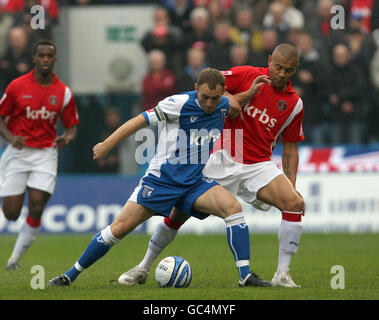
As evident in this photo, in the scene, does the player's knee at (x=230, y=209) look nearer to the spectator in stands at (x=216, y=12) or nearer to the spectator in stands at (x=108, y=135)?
the spectator in stands at (x=108, y=135)

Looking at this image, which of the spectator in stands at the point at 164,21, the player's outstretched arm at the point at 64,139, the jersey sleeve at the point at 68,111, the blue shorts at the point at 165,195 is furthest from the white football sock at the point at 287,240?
the spectator in stands at the point at 164,21

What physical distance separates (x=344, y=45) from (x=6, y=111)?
8068 mm

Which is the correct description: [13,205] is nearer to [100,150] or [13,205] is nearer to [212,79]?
[100,150]

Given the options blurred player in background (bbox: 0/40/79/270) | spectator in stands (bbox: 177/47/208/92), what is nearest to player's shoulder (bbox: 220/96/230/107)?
blurred player in background (bbox: 0/40/79/270)

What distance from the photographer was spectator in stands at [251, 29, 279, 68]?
16.4 meters

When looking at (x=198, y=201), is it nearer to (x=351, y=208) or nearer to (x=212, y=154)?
(x=212, y=154)

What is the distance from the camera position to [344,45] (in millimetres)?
17000

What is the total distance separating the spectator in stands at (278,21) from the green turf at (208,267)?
13.4ft

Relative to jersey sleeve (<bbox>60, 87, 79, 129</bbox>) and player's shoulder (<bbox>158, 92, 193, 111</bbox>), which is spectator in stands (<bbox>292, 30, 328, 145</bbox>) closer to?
jersey sleeve (<bbox>60, 87, 79, 129</bbox>)

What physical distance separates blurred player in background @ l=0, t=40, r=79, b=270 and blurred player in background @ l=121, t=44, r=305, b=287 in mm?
2694

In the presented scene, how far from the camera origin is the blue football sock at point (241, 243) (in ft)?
27.4

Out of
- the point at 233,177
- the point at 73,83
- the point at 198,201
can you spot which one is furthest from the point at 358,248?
the point at 73,83

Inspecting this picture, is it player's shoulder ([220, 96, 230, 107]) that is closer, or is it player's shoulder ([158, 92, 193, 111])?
player's shoulder ([158, 92, 193, 111])

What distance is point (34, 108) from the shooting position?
11195 millimetres
